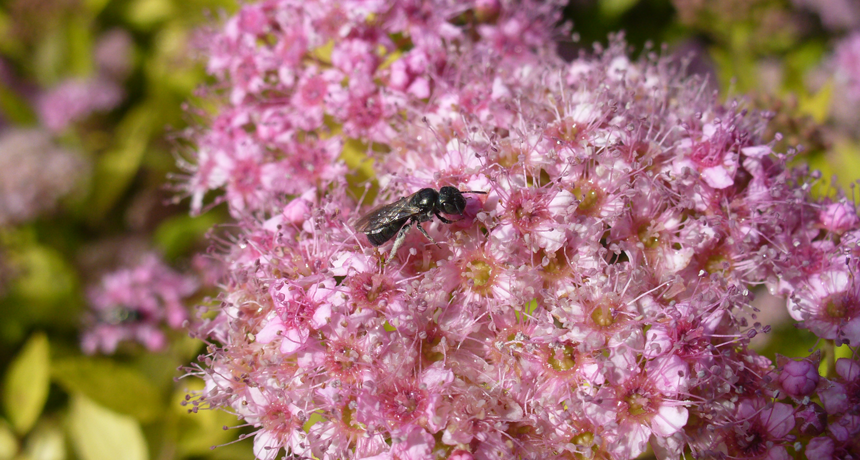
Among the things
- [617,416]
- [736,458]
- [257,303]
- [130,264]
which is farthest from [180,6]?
[736,458]

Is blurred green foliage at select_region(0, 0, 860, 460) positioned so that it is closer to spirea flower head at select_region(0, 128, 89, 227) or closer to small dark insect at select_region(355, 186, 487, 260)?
spirea flower head at select_region(0, 128, 89, 227)

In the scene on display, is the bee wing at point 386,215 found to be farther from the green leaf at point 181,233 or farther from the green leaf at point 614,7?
the green leaf at point 614,7

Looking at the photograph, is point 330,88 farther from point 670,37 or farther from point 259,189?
point 670,37

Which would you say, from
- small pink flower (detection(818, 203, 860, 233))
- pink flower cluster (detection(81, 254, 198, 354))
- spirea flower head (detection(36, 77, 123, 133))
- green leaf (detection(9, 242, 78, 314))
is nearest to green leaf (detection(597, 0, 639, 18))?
small pink flower (detection(818, 203, 860, 233))

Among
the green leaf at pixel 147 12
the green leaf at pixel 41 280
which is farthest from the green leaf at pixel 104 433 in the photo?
the green leaf at pixel 147 12

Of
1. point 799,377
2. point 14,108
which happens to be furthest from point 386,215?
point 14,108

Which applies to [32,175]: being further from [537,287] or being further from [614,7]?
[614,7]
